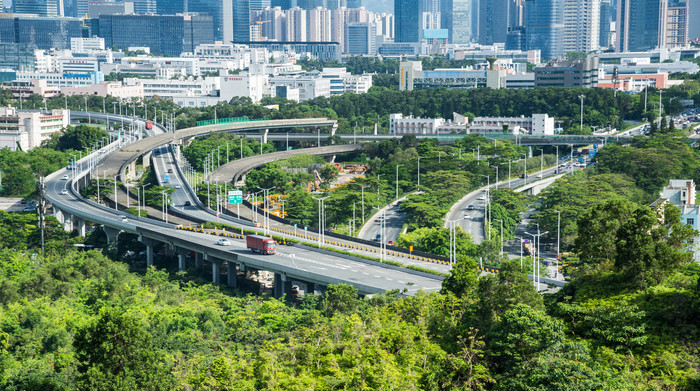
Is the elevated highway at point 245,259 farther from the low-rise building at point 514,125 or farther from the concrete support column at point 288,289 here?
the low-rise building at point 514,125

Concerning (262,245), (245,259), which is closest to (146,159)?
(262,245)

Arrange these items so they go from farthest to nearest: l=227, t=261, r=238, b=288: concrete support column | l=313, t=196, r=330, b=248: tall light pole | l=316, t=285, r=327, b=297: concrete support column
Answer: l=313, t=196, r=330, b=248: tall light pole → l=227, t=261, r=238, b=288: concrete support column → l=316, t=285, r=327, b=297: concrete support column

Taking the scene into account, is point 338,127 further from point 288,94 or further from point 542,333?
point 542,333

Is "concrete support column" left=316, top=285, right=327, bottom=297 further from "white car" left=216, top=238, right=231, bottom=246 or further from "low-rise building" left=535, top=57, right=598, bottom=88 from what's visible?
"low-rise building" left=535, top=57, right=598, bottom=88

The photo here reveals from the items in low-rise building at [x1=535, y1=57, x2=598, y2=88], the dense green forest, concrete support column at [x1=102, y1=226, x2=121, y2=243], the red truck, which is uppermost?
low-rise building at [x1=535, y1=57, x2=598, y2=88]

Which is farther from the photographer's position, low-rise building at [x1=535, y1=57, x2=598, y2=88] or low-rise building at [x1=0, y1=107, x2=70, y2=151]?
low-rise building at [x1=535, y1=57, x2=598, y2=88]

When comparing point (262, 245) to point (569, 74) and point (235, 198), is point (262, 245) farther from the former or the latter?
point (569, 74)

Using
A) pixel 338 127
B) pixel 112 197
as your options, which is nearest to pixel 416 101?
pixel 338 127

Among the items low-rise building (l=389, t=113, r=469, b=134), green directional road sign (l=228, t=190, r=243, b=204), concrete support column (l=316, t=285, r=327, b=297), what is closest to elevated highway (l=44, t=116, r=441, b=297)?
concrete support column (l=316, t=285, r=327, b=297)
